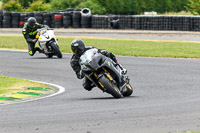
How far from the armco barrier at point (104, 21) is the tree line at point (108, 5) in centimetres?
2198

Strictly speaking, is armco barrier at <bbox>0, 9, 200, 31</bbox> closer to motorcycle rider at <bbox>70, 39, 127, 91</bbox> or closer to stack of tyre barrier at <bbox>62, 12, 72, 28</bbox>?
stack of tyre barrier at <bbox>62, 12, 72, 28</bbox>

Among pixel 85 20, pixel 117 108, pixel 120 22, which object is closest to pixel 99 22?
pixel 85 20

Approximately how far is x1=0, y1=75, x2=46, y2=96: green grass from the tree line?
49334mm

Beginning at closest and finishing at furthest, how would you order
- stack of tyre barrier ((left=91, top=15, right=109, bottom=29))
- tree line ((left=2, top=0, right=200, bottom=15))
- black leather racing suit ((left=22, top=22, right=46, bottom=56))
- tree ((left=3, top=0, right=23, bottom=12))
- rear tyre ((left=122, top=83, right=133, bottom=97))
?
1. rear tyre ((left=122, top=83, right=133, bottom=97))
2. black leather racing suit ((left=22, top=22, right=46, bottom=56))
3. stack of tyre barrier ((left=91, top=15, right=109, bottom=29))
4. tree ((left=3, top=0, right=23, bottom=12))
5. tree line ((left=2, top=0, right=200, bottom=15))

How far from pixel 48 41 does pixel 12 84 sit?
22.2 ft

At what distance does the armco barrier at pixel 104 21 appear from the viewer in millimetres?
34844

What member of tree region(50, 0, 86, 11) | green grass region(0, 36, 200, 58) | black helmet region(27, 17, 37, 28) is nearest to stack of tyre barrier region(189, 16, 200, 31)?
green grass region(0, 36, 200, 58)

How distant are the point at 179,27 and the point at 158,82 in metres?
22.7

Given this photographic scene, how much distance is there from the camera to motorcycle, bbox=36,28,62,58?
19812mm

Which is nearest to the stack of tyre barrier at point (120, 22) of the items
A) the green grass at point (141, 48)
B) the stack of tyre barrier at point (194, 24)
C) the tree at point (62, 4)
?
the stack of tyre barrier at point (194, 24)

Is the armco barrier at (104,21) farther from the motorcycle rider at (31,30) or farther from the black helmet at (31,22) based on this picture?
the black helmet at (31,22)

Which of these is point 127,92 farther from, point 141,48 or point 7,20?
point 7,20

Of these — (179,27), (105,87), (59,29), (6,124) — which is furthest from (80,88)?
(59,29)

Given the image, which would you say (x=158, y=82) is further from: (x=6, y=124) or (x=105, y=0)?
(x=105, y=0)
